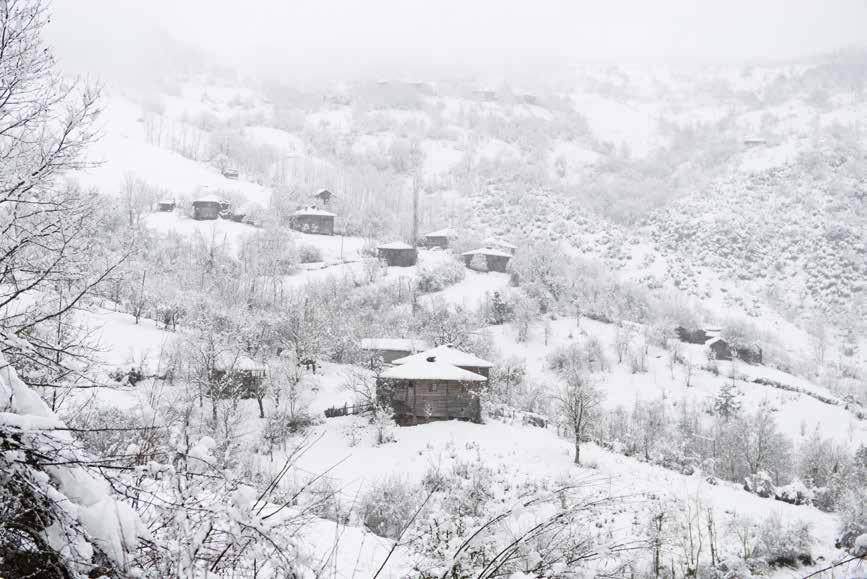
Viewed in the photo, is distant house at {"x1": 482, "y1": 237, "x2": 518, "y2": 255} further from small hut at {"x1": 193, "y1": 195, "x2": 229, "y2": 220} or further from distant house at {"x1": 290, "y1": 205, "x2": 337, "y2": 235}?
small hut at {"x1": 193, "y1": 195, "x2": 229, "y2": 220}

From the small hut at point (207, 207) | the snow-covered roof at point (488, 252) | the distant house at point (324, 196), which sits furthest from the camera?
the distant house at point (324, 196)

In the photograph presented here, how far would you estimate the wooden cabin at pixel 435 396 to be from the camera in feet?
106

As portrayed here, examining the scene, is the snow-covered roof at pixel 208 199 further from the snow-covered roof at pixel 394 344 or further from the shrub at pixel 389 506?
the shrub at pixel 389 506

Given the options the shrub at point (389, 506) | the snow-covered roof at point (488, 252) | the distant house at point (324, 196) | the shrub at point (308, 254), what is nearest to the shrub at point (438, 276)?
the snow-covered roof at point (488, 252)

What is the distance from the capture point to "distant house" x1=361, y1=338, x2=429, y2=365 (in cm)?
4212

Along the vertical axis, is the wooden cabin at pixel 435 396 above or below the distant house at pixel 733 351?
above

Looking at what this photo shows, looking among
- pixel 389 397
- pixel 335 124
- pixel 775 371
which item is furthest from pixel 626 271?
pixel 335 124

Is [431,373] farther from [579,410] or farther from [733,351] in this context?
[733,351]

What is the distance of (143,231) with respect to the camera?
5122 cm

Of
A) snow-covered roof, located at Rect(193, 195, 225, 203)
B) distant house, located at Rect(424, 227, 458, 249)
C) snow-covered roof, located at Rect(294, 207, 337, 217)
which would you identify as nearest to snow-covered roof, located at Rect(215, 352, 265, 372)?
snow-covered roof, located at Rect(193, 195, 225, 203)

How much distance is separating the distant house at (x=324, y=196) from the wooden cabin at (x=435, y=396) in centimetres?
4980

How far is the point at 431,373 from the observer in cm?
3209

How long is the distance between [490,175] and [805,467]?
8394cm

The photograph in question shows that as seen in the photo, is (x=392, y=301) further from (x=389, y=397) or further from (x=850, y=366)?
(x=850, y=366)
